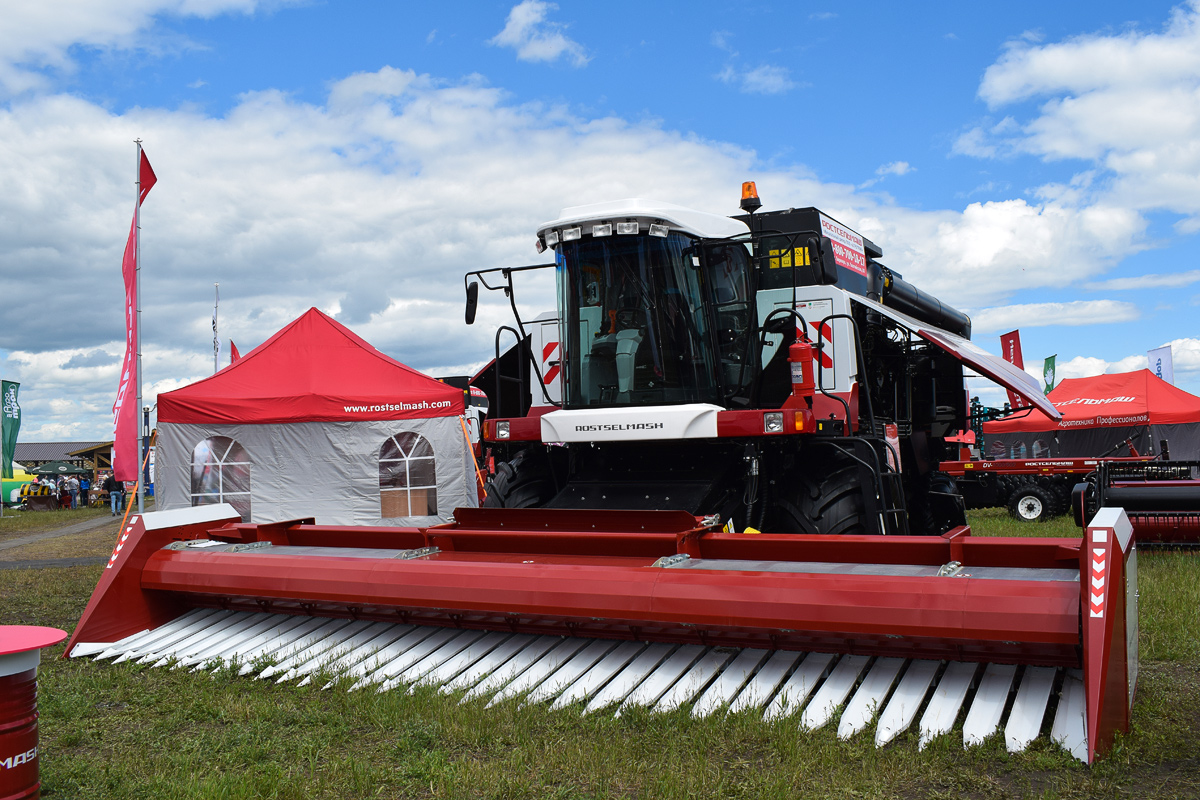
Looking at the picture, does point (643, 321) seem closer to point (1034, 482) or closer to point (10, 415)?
point (1034, 482)

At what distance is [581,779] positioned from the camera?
3439mm

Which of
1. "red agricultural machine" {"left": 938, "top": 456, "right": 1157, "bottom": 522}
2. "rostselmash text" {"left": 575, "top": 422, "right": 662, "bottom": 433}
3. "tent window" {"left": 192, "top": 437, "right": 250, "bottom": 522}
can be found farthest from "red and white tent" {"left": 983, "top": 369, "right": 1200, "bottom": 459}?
"rostselmash text" {"left": 575, "top": 422, "right": 662, "bottom": 433}

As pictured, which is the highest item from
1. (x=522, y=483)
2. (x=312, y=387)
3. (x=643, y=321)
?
(x=312, y=387)

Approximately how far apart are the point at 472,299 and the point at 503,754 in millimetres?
3797

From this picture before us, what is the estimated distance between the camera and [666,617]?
13.8ft

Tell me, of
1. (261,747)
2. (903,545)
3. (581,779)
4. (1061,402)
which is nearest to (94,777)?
(261,747)

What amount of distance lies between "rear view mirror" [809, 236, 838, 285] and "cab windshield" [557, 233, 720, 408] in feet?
3.91

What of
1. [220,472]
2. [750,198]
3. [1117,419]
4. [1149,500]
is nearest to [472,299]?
[750,198]

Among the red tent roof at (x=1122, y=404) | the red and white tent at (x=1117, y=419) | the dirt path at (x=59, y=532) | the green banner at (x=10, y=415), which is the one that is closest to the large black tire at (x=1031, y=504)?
the red tent roof at (x=1122, y=404)

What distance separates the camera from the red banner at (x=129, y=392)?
13383mm

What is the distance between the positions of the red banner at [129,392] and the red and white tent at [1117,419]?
21197mm

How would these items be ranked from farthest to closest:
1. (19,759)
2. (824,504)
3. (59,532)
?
(59,532) < (824,504) < (19,759)

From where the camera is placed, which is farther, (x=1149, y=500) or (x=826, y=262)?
(x=826, y=262)

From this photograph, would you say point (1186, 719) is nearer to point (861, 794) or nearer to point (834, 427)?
point (861, 794)
